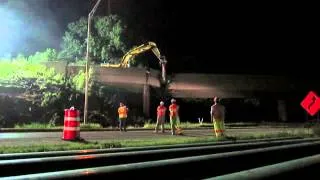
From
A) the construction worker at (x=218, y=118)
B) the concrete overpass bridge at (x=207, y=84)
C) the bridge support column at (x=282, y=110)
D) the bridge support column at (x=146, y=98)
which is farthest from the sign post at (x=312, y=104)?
the bridge support column at (x=282, y=110)

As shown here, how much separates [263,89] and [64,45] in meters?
20.0

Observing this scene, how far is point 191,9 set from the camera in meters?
64.7

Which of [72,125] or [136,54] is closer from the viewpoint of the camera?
[72,125]

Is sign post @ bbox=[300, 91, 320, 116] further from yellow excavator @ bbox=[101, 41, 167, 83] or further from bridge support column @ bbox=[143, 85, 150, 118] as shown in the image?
yellow excavator @ bbox=[101, 41, 167, 83]

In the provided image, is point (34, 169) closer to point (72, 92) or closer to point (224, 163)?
point (224, 163)

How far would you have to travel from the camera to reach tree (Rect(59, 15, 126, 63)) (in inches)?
2223

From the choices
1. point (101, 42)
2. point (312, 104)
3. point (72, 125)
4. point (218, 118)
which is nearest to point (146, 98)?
point (101, 42)

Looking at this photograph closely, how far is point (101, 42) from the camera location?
5738 centimetres

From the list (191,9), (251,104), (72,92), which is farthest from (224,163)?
(191,9)

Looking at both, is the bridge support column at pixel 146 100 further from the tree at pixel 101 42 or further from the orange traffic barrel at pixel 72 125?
the orange traffic barrel at pixel 72 125

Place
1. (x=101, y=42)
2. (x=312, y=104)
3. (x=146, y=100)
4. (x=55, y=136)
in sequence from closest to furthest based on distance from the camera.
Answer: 1. (x=55, y=136)
2. (x=312, y=104)
3. (x=146, y=100)
4. (x=101, y=42)

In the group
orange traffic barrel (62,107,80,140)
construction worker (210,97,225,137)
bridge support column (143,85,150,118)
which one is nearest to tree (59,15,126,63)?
bridge support column (143,85,150,118)

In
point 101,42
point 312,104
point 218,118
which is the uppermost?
point 101,42

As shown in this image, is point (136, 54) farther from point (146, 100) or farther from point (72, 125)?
point (72, 125)
